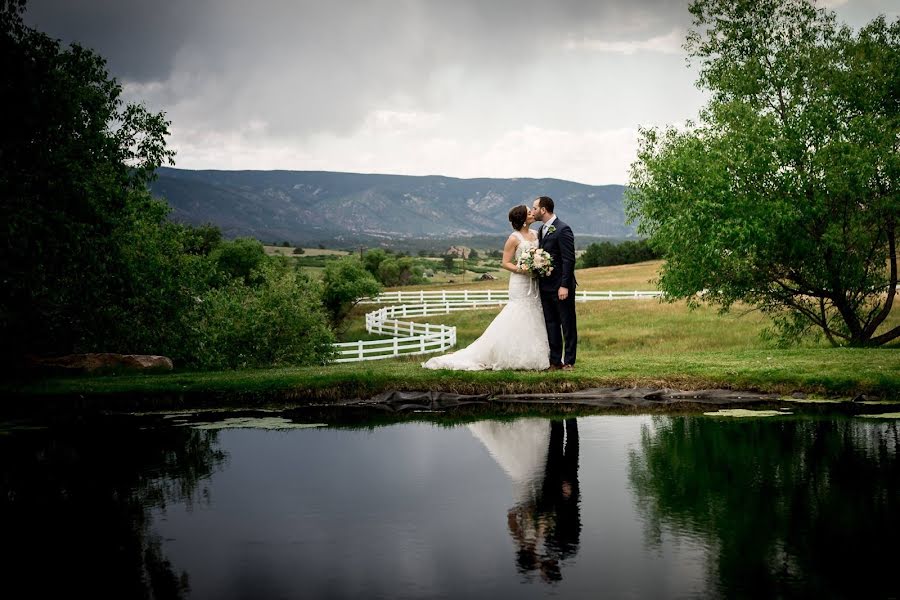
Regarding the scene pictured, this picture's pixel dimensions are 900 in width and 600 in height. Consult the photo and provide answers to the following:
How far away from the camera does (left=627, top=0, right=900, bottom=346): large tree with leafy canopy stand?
69.2ft

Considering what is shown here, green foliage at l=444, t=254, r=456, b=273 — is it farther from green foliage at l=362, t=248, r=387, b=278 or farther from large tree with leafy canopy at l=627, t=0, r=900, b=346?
large tree with leafy canopy at l=627, t=0, r=900, b=346

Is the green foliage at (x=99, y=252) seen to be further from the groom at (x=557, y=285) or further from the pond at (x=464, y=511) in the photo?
the groom at (x=557, y=285)

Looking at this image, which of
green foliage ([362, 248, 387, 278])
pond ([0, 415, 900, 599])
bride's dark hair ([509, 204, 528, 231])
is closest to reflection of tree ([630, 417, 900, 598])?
pond ([0, 415, 900, 599])

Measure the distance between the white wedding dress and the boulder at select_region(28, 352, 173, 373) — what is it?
739cm

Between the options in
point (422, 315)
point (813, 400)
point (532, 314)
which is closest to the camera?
point (813, 400)

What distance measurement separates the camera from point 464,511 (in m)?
7.29

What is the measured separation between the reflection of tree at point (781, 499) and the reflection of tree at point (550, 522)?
64 centimetres

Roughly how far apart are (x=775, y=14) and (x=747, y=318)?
915 inches

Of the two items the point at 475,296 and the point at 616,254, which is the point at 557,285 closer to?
the point at 475,296

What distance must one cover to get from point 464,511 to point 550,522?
83 centimetres

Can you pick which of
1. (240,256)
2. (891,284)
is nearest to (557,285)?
(891,284)

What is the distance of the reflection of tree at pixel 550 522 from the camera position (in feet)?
19.4

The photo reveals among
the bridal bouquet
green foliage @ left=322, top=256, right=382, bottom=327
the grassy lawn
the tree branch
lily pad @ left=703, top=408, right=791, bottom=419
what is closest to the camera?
lily pad @ left=703, top=408, right=791, bottom=419

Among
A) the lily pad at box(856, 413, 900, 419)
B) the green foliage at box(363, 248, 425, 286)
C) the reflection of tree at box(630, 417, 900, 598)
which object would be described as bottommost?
the reflection of tree at box(630, 417, 900, 598)
